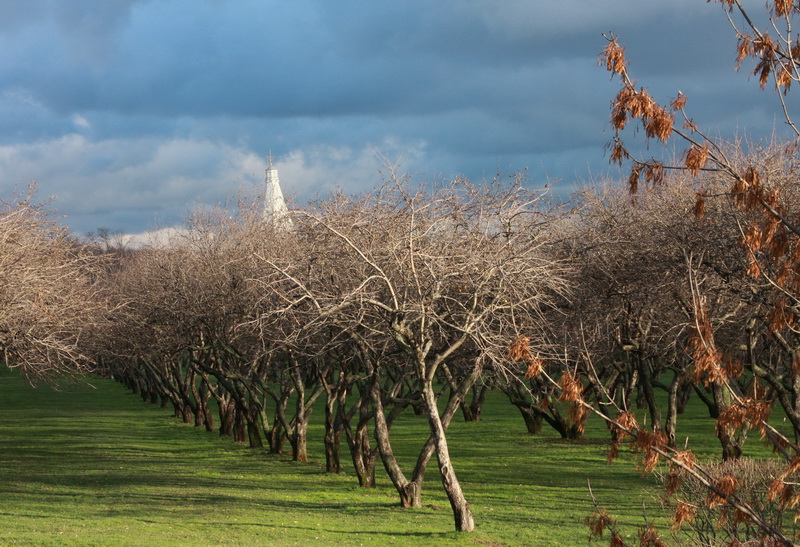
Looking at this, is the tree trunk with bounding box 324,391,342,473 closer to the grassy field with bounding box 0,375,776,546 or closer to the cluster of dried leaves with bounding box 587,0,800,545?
the grassy field with bounding box 0,375,776,546

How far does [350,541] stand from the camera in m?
16.1

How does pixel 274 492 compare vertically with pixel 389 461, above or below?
below

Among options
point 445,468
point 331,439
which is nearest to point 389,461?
point 445,468

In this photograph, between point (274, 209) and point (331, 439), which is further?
point (274, 209)

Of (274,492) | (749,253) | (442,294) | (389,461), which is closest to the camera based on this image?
(749,253)

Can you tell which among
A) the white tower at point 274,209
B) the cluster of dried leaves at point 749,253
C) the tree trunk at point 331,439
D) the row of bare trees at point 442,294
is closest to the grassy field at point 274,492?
the tree trunk at point 331,439

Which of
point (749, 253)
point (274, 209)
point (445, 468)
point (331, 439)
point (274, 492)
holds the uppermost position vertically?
point (274, 209)

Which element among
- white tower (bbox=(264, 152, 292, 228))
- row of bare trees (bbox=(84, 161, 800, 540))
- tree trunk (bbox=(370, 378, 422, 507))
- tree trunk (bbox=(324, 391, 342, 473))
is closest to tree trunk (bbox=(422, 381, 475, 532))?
row of bare trees (bbox=(84, 161, 800, 540))

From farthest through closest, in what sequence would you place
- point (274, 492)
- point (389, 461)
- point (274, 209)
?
point (274, 209), point (274, 492), point (389, 461)

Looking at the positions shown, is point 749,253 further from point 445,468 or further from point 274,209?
point 274,209

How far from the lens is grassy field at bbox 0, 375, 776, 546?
16.6 m

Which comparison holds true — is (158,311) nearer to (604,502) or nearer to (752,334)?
(604,502)

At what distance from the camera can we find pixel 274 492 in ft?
74.0

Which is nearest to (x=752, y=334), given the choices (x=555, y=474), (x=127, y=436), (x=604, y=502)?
(x=604, y=502)
